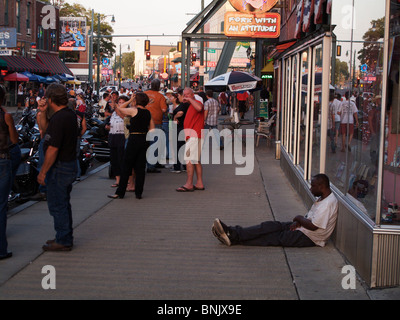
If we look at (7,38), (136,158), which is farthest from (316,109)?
(7,38)

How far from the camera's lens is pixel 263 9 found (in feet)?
58.6

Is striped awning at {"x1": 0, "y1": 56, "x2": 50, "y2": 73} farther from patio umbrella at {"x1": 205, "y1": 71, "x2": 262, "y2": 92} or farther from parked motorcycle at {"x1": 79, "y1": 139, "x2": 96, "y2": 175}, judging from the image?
parked motorcycle at {"x1": 79, "y1": 139, "x2": 96, "y2": 175}

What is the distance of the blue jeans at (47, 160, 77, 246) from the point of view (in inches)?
257

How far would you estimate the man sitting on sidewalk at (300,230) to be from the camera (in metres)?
6.75

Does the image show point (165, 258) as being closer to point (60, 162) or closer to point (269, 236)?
point (269, 236)

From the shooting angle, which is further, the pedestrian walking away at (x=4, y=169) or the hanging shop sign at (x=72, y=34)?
the hanging shop sign at (x=72, y=34)

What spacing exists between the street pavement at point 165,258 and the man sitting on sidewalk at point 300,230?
0.39 ft

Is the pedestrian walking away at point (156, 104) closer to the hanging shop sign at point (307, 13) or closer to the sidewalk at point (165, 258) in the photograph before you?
the sidewalk at point (165, 258)

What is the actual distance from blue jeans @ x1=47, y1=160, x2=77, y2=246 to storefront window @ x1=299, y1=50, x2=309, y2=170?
4938 mm

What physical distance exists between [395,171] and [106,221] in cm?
439

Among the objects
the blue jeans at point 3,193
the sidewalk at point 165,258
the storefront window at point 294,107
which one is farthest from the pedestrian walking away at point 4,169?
the storefront window at point 294,107

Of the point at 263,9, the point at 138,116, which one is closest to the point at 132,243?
the point at 138,116

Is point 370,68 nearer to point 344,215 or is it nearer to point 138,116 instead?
point 344,215
